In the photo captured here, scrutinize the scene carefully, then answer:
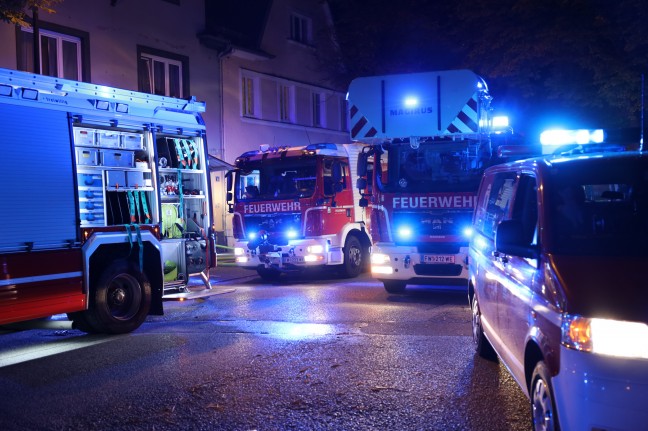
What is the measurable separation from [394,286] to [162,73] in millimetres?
11924

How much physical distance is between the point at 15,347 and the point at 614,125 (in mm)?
16059

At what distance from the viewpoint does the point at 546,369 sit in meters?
3.84

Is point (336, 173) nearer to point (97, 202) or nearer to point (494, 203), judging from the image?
point (97, 202)

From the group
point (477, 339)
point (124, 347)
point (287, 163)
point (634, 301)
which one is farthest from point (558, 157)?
point (287, 163)

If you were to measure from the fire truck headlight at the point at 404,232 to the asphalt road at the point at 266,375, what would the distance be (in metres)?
1.38

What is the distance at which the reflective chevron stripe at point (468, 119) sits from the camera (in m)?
10.5

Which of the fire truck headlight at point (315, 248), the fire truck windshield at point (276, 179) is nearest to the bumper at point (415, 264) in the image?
the fire truck headlight at point (315, 248)

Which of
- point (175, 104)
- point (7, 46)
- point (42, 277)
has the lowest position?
point (42, 277)

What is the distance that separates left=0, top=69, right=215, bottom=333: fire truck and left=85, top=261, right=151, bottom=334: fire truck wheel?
0.04 ft

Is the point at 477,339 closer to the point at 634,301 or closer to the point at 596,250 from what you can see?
the point at 596,250

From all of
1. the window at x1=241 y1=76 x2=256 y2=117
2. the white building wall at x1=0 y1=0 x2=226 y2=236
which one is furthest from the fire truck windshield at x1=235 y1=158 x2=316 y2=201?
the window at x1=241 y1=76 x2=256 y2=117

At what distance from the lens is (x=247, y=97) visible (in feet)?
74.9

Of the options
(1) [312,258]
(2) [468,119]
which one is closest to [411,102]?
(2) [468,119]

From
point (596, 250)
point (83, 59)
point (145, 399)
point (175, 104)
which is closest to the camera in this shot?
point (596, 250)
